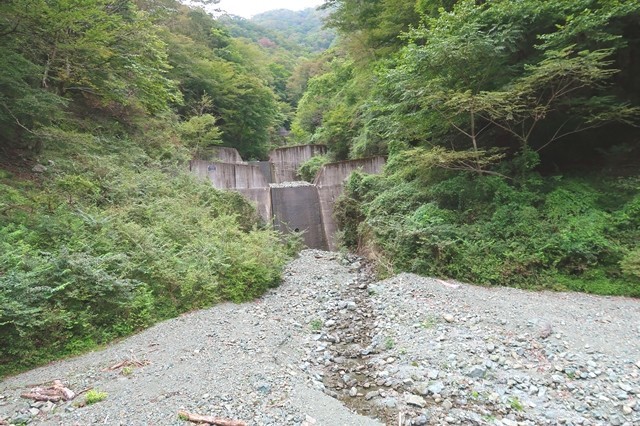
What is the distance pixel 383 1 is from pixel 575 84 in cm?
728

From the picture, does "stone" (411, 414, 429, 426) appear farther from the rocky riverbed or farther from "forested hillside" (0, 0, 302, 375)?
"forested hillside" (0, 0, 302, 375)

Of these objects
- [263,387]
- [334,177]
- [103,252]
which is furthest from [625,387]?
[334,177]

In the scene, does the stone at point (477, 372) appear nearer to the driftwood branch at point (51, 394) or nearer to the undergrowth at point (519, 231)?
the undergrowth at point (519, 231)

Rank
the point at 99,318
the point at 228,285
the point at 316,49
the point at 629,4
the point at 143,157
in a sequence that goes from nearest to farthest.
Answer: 1. the point at 99,318
2. the point at 629,4
3. the point at 228,285
4. the point at 143,157
5. the point at 316,49

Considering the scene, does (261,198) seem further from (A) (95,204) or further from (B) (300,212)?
(A) (95,204)

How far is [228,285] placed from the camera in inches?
261

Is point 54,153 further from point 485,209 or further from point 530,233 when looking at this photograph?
point 530,233

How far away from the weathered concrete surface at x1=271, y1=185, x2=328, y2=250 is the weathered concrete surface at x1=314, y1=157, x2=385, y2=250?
0.84ft

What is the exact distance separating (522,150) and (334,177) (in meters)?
7.10

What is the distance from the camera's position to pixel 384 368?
444 cm

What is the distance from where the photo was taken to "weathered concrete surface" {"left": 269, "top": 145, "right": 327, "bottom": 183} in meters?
20.0

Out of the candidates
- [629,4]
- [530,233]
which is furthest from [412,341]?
[629,4]

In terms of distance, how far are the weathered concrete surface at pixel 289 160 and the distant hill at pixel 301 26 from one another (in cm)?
3124

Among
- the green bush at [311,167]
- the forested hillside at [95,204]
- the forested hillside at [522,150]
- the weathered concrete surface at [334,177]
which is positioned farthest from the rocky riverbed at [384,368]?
the green bush at [311,167]
